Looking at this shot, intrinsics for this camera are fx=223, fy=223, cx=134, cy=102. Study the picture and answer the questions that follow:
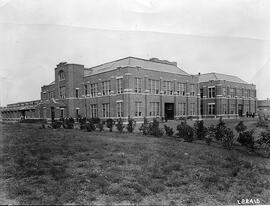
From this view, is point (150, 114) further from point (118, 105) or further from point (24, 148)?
point (24, 148)

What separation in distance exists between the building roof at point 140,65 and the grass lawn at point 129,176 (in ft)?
68.8

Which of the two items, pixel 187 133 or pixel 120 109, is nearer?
pixel 187 133

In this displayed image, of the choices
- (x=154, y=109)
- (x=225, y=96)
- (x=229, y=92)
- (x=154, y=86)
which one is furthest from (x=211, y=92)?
(x=154, y=109)

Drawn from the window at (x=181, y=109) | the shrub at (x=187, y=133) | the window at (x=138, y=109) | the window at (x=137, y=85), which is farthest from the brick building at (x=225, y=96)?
the shrub at (x=187, y=133)

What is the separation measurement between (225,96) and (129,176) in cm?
3749

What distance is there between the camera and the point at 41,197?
18.2ft

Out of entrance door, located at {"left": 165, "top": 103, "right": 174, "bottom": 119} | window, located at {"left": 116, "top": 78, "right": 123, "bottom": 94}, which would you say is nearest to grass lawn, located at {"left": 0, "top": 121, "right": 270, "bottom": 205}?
window, located at {"left": 116, "top": 78, "right": 123, "bottom": 94}

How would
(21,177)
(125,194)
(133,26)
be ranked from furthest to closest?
(133,26) → (21,177) → (125,194)

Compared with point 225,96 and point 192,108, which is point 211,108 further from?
point 192,108

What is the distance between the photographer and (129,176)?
7172 millimetres

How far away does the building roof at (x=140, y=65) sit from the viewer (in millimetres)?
30692

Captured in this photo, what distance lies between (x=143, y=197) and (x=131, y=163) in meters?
2.66

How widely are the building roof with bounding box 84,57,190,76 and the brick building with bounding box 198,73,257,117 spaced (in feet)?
19.8

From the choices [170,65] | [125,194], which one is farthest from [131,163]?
[170,65]
